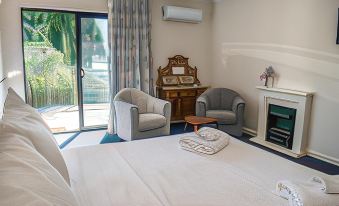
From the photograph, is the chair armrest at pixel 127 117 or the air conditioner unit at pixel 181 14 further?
the air conditioner unit at pixel 181 14

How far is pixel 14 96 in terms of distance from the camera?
5.90 feet

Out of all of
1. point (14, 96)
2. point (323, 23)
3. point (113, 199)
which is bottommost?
point (113, 199)

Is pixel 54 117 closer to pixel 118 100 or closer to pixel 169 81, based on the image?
pixel 118 100

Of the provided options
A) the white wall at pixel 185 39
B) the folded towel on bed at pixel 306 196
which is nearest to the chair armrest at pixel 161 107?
the white wall at pixel 185 39

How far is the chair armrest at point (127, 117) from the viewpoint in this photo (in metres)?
3.83

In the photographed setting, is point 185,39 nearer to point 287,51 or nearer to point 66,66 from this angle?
point 287,51

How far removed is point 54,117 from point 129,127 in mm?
1926

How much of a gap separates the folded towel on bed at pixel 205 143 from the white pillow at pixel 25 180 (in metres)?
1.37

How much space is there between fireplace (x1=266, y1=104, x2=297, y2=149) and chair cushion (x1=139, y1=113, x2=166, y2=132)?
1779 millimetres

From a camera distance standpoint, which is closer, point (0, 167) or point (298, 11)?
point (0, 167)

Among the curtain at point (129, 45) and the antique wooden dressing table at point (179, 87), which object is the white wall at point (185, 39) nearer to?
the antique wooden dressing table at point (179, 87)

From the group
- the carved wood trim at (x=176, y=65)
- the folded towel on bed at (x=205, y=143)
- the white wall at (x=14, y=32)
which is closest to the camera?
the folded towel on bed at (x=205, y=143)

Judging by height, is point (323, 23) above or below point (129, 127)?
above

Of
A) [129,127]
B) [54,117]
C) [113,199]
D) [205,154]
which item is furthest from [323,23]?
[54,117]
